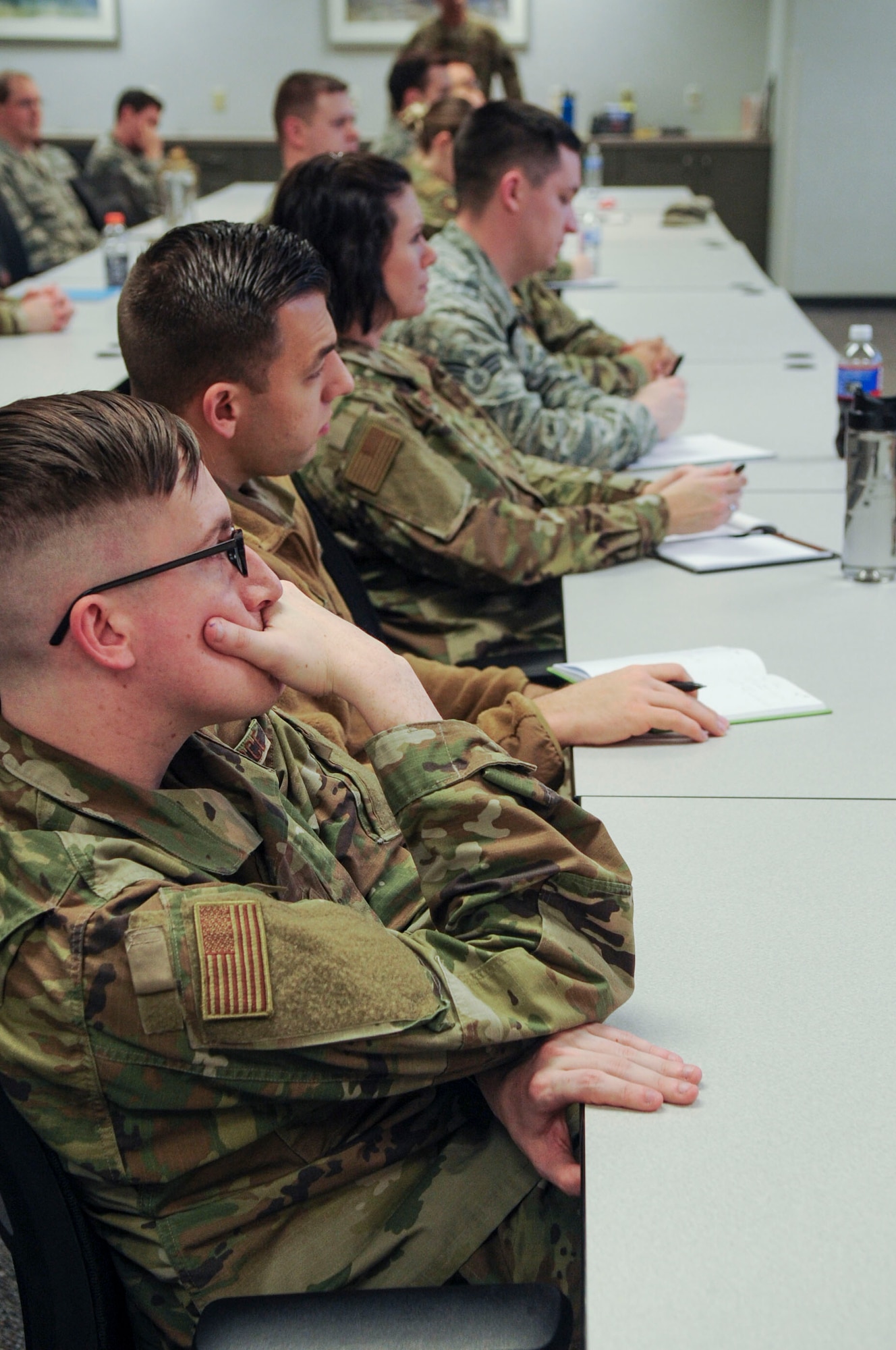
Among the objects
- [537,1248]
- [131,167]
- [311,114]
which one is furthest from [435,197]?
[131,167]

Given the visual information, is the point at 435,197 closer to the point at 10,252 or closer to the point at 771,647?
the point at 10,252

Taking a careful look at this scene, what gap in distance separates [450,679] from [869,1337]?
3.51ft

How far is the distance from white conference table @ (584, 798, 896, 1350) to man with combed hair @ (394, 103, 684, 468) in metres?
1.41

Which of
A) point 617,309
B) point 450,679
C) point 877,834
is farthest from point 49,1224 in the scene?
point 617,309

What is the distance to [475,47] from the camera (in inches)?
248

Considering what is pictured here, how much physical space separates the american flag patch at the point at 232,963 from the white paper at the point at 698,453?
1.88 m

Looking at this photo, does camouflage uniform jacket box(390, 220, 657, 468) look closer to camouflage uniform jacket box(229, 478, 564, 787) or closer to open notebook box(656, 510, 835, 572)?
open notebook box(656, 510, 835, 572)

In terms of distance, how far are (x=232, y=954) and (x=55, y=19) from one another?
8661mm

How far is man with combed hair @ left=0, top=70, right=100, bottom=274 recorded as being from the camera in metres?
6.23

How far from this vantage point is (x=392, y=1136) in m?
0.98

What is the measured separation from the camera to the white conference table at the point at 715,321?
3.49 meters

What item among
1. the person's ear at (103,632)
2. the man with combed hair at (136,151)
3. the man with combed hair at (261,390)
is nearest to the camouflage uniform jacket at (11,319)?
the man with combed hair at (261,390)

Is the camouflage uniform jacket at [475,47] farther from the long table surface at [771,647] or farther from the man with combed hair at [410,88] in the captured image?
the long table surface at [771,647]

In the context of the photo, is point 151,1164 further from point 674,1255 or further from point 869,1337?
point 869,1337
